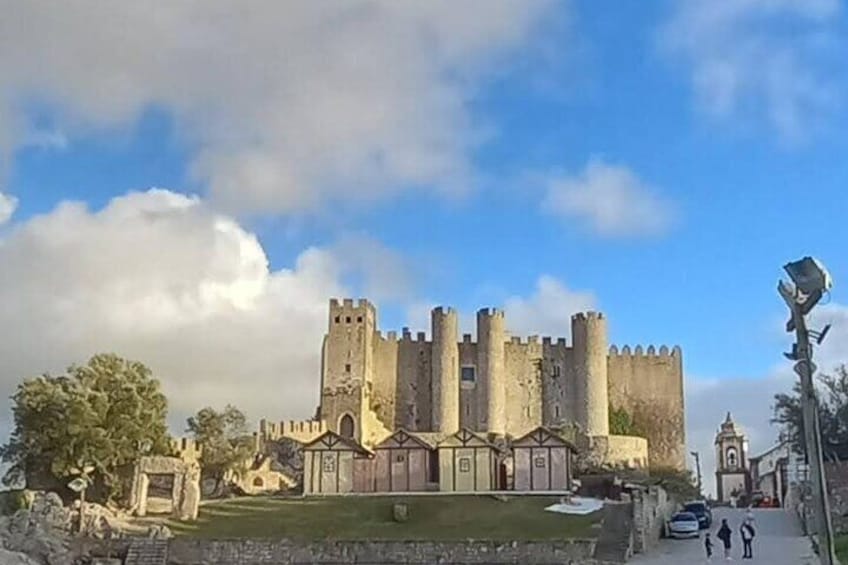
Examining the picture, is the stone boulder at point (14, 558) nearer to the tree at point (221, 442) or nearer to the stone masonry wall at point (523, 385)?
the tree at point (221, 442)

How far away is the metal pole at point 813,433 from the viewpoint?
671 cm

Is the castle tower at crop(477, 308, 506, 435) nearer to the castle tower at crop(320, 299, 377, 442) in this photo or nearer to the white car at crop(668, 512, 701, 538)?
the castle tower at crop(320, 299, 377, 442)

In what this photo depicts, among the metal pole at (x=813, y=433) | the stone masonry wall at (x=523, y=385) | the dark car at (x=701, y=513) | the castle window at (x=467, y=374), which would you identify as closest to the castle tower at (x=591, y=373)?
the stone masonry wall at (x=523, y=385)

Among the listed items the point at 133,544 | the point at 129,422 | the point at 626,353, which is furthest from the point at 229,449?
the point at 626,353

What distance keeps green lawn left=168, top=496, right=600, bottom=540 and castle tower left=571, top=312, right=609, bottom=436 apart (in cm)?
3054

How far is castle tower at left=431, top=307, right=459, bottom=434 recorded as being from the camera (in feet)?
263

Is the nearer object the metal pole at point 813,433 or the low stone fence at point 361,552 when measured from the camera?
the metal pole at point 813,433

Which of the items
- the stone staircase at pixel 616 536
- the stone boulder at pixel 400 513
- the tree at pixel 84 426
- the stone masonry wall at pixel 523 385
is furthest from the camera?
the stone masonry wall at pixel 523 385

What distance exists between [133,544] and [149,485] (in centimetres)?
1036

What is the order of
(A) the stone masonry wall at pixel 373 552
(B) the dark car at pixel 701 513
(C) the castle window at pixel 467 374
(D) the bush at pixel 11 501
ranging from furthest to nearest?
(C) the castle window at pixel 467 374, (D) the bush at pixel 11 501, (B) the dark car at pixel 701 513, (A) the stone masonry wall at pixel 373 552

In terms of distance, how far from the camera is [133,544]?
43938mm

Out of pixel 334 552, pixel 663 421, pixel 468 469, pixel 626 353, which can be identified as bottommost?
pixel 334 552

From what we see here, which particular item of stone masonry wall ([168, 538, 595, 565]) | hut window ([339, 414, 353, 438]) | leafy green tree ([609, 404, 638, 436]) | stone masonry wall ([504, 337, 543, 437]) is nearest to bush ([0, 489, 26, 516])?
stone masonry wall ([168, 538, 595, 565])

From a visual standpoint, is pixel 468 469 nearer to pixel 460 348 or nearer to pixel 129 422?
pixel 129 422
